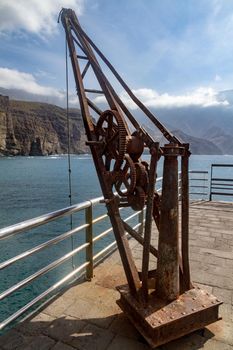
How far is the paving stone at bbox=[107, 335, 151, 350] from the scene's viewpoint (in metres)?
2.76

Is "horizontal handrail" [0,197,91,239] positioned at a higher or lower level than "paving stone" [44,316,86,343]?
higher

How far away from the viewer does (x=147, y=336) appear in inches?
105

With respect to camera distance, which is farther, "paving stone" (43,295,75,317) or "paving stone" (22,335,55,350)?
"paving stone" (43,295,75,317)

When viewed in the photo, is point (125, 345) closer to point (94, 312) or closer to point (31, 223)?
point (94, 312)

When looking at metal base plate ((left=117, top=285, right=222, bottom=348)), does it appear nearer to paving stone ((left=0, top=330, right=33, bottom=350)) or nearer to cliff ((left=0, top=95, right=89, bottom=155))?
→ paving stone ((left=0, top=330, right=33, bottom=350))

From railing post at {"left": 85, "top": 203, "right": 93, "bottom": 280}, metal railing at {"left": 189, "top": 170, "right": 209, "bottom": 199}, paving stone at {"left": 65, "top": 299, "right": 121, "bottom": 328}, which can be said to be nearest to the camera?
paving stone at {"left": 65, "top": 299, "right": 121, "bottom": 328}

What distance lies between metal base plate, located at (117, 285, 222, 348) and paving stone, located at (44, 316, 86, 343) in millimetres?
561

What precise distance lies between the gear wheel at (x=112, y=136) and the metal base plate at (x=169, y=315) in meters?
1.50

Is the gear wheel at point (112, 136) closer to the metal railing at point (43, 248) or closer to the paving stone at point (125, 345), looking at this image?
the metal railing at point (43, 248)

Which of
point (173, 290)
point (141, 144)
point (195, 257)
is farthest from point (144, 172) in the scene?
point (195, 257)

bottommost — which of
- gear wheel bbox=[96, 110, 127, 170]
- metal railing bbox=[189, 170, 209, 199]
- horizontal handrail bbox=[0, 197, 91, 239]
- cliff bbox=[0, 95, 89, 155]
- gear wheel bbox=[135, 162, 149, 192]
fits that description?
metal railing bbox=[189, 170, 209, 199]

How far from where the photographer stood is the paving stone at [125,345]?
9.05 ft

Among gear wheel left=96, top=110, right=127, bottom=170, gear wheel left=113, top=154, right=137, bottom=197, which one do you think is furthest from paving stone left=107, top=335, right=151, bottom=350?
gear wheel left=96, top=110, right=127, bottom=170

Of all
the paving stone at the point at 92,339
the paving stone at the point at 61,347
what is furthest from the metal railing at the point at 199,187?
the paving stone at the point at 61,347
